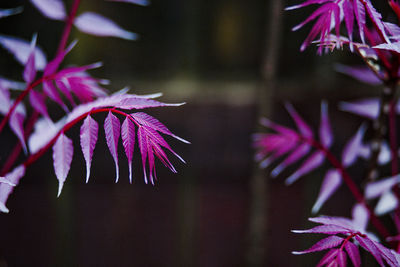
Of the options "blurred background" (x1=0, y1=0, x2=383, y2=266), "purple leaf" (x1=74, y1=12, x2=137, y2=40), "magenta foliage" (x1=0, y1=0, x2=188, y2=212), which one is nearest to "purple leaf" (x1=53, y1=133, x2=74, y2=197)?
"magenta foliage" (x1=0, y1=0, x2=188, y2=212)

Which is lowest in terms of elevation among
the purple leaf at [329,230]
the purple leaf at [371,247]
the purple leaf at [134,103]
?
the purple leaf at [371,247]

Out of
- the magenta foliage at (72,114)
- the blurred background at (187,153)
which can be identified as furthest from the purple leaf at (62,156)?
the blurred background at (187,153)

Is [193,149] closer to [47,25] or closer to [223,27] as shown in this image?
[223,27]

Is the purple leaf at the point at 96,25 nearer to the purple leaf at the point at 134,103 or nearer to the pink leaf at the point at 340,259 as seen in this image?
the purple leaf at the point at 134,103

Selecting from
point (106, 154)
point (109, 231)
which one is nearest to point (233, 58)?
point (106, 154)

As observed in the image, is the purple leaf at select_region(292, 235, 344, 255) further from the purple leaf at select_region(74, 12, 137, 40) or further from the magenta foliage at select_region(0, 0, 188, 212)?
the purple leaf at select_region(74, 12, 137, 40)

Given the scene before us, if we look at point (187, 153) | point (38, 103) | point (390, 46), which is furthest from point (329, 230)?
point (187, 153)

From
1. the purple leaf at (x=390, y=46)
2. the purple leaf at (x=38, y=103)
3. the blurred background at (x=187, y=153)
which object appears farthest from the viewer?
the blurred background at (x=187, y=153)
